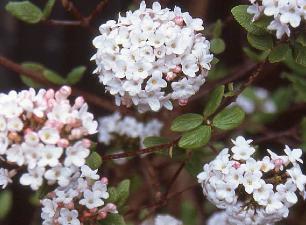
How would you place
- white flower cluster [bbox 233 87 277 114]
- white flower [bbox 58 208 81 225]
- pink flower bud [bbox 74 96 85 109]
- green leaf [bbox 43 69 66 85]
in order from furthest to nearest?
white flower cluster [bbox 233 87 277 114] → green leaf [bbox 43 69 66 85] → white flower [bbox 58 208 81 225] → pink flower bud [bbox 74 96 85 109]

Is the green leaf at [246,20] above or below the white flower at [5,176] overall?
above

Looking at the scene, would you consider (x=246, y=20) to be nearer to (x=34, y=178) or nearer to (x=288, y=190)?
(x=288, y=190)

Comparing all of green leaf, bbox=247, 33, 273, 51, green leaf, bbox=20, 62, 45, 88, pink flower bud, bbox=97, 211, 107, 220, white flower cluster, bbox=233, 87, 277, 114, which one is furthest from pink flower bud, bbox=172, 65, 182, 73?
white flower cluster, bbox=233, 87, 277, 114

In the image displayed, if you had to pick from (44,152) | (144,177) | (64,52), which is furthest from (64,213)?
(64,52)

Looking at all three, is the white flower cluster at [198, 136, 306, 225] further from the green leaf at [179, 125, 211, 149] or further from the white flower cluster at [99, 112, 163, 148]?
the white flower cluster at [99, 112, 163, 148]

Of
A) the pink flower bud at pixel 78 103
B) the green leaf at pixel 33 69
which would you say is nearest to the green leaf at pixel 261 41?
the pink flower bud at pixel 78 103

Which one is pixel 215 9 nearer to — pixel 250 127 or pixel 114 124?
pixel 250 127

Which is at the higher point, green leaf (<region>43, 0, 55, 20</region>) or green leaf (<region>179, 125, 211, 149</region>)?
green leaf (<region>43, 0, 55, 20</region>)

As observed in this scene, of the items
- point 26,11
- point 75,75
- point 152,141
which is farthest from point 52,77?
point 152,141

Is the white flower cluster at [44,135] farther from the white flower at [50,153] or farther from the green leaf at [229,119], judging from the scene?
the green leaf at [229,119]
